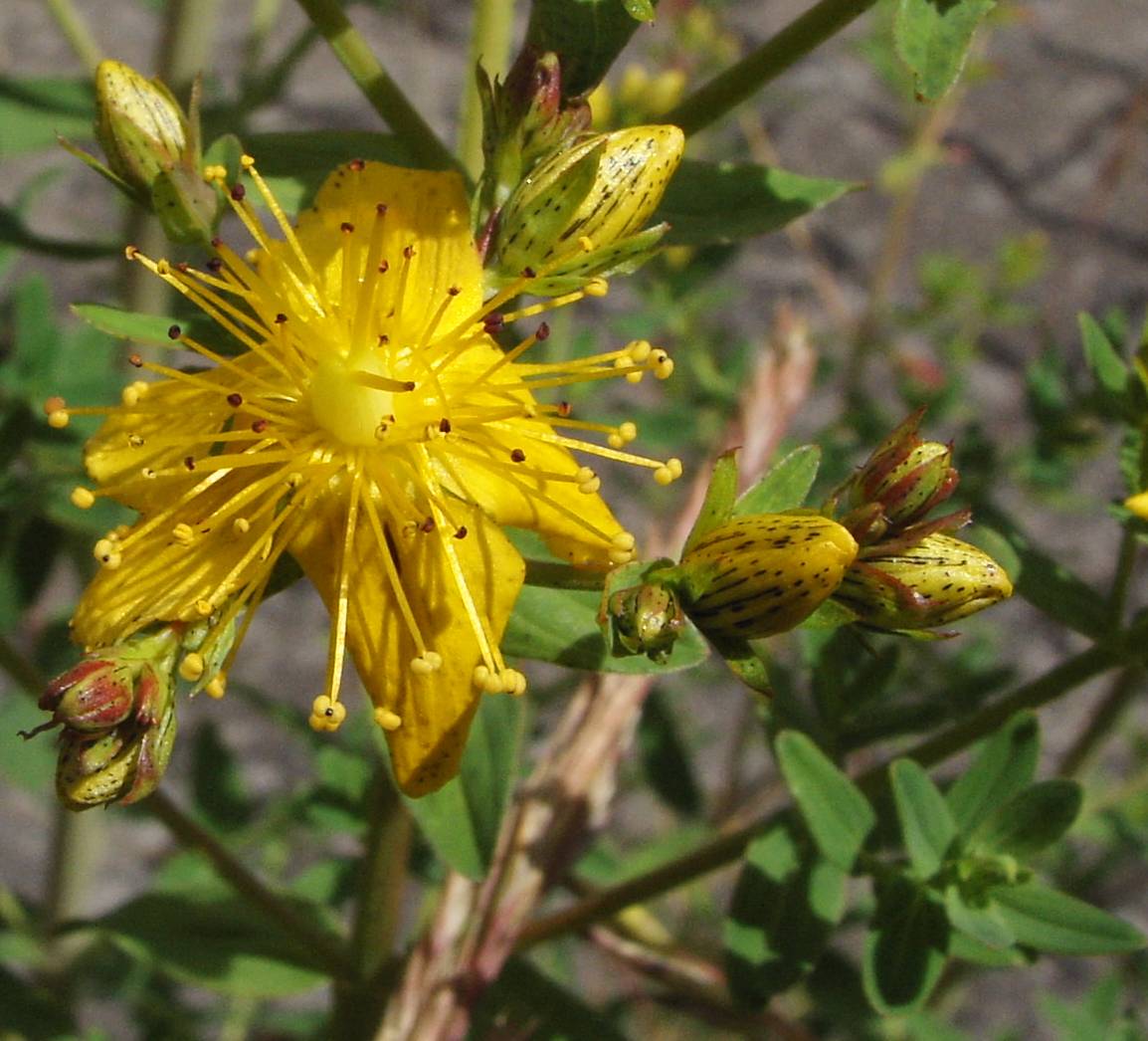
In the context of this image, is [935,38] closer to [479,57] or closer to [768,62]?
[768,62]

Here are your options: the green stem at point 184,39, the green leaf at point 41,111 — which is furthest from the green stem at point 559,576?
the green stem at point 184,39

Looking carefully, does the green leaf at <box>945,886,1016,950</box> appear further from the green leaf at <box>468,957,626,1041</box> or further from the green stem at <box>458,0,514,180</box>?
the green stem at <box>458,0,514,180</box>

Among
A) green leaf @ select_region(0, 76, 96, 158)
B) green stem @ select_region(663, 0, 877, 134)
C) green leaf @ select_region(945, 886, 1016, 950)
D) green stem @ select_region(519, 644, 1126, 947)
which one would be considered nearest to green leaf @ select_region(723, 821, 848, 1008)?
green stem @ select_region(519, 644, 1126, 947)

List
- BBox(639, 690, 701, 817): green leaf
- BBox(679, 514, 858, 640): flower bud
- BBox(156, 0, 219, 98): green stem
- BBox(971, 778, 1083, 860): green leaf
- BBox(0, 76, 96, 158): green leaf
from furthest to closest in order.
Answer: BBox(639, 690, 701, 817): green leaf < BBox(156, 0, 219, 98): green stem < BBox(0, 76, 96, 158): green leaf < BBox(971, 778, 1083, 860): green leaf < BBox(679, 514, 858, 640): flower bud

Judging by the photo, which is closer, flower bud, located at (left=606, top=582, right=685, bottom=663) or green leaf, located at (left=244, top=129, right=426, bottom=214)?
flower bud, located at (left=606, top=582, right=685, bottom=663)

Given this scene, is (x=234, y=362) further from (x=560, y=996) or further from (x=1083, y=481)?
(x=1083, y=481)

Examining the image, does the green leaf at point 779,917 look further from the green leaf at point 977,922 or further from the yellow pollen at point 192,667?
the yellow pollen at point 192,667

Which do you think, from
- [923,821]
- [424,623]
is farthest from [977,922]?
[424,623]
